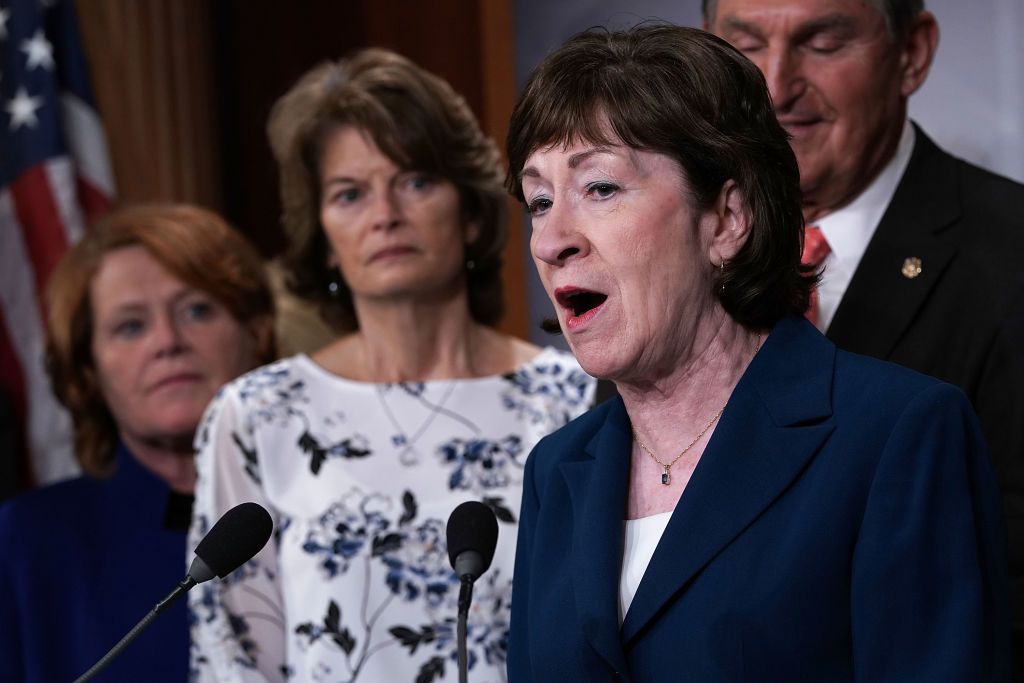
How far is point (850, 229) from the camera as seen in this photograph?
225 centimetres

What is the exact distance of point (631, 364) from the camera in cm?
158

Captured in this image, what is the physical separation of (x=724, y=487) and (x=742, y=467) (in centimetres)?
3

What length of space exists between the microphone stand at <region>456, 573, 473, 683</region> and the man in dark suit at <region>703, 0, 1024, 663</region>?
2.84ft

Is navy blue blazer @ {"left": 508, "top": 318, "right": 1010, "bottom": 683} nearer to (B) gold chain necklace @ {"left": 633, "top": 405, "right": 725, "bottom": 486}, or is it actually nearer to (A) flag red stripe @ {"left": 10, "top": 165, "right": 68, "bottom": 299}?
(B) gold chain necklace @ {"left": 633, "top": 405, "right": 725, "bottom": 486}

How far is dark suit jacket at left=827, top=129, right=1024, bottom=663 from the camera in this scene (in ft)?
6.48

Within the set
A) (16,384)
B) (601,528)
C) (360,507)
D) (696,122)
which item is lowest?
(16,384)

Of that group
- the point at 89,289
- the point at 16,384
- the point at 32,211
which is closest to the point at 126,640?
the point at 89,289

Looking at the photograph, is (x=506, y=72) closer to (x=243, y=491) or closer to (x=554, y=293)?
(x=243, y=491)

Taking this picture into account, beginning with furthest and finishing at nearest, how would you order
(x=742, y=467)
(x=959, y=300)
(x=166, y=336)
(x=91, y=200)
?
1. (x=91, y=200)
2. (x=166, y=336)
3. (x=959, y=300)
4. (x=742, y=467)

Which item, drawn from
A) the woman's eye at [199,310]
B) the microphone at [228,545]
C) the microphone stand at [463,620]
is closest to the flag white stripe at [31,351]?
the woman's eye at [199,310]

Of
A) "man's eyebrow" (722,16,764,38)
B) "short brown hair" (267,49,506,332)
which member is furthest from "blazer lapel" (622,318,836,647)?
"short brown hair" (267,49,506,332)

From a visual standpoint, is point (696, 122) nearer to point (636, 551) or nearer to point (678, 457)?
point (678, 457)

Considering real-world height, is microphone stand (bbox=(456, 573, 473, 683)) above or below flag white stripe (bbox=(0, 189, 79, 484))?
above

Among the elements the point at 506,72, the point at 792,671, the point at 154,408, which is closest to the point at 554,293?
the point at 792,671
